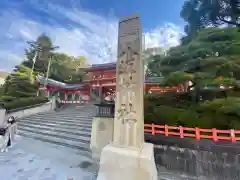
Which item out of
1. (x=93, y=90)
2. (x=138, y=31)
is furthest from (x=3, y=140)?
(x=93, y=90)

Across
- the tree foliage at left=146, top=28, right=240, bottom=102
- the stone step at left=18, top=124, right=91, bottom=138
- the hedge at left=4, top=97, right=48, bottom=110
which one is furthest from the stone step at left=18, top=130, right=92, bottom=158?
the hedge at left=4, top=97, right=48, bottom=110

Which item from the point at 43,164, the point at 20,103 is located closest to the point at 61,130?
the point at 43,164

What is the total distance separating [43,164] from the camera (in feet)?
11.7

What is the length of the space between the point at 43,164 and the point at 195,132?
4133mm

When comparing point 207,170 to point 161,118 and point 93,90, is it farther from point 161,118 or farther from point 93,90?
point 93,90

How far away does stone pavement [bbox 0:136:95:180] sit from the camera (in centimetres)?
299

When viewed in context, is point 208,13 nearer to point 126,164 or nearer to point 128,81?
point 128,81

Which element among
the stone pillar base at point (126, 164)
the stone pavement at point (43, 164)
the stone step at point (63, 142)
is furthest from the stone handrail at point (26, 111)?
the stone pillar base at point (126, 164)

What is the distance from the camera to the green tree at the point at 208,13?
716cm

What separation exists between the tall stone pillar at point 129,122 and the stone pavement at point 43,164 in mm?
977

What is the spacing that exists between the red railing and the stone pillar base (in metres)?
1.61

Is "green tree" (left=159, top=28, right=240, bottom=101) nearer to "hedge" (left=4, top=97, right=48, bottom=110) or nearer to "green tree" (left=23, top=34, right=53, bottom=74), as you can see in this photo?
"hedge" (left=4, top=97, right=48, bottom=110)

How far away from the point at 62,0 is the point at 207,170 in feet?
31.2

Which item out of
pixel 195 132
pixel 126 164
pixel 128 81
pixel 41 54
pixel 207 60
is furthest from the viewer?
A: pixel 41 54
